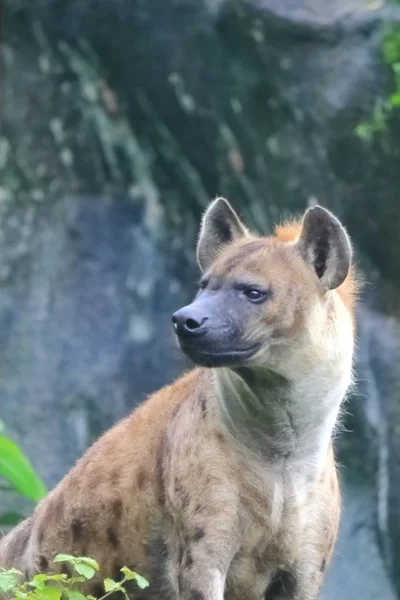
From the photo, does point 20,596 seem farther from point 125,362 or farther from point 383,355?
point 125,362

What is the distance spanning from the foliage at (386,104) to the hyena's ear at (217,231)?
13.0ft

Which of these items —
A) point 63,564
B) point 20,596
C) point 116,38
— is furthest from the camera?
point 116,38

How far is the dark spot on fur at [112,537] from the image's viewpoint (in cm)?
518

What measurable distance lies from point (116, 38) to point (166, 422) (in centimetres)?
560

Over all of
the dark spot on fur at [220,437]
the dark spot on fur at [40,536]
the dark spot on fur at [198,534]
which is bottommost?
the dark spot on fur at [40,536]

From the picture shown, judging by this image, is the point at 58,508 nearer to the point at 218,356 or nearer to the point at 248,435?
the point at 248,435

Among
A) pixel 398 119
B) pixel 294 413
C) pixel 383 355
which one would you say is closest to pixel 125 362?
pixel 383 355

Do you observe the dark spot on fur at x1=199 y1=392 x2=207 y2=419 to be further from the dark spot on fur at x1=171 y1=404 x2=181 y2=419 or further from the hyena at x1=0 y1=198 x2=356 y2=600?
the dark spot on fur at x1=171 y1=404 x2=181 y2=419

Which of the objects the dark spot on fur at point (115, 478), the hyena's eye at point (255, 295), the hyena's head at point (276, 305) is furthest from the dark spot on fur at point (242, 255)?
the dark spot on fur at point (115, 478)

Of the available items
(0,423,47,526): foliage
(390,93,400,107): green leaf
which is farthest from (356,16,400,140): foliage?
(0,423,47,526): foliage

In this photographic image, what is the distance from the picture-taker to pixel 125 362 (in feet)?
33.6

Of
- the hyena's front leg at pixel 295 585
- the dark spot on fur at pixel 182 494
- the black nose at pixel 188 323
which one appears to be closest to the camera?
the black nose at pixel 188 323

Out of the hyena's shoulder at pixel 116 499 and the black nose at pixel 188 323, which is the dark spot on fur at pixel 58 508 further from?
the black nose at pixel 188 323

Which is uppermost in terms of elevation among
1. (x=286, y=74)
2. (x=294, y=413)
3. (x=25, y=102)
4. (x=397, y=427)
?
(x=25, y=102)
